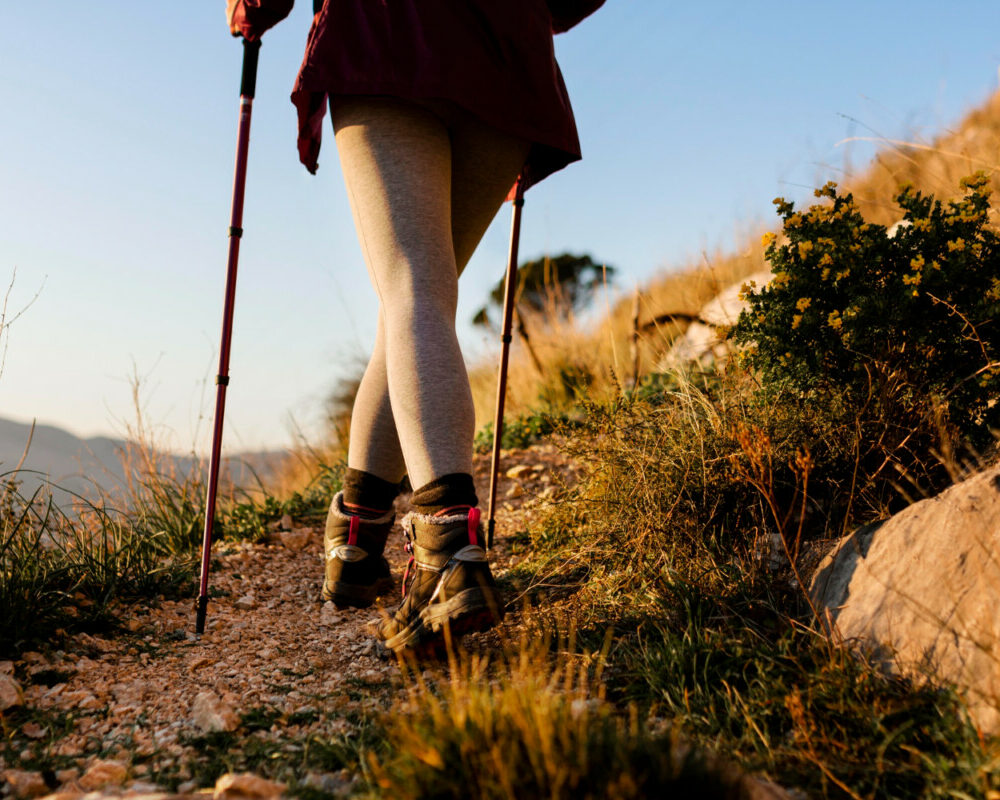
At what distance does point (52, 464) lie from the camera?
301 centimetres

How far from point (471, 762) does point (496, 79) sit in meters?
1.64

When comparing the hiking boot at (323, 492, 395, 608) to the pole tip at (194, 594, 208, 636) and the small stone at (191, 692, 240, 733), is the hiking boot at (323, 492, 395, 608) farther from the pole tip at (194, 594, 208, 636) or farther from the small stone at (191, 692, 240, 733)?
the small stone at (191, 692, 240, 733)

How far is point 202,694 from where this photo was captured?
176 cm

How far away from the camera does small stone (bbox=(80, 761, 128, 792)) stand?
1.37 m

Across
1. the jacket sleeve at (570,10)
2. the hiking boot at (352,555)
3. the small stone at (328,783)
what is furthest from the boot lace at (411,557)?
the jacket sleeve at (570,10)

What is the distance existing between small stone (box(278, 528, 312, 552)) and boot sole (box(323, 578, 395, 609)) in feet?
3.58

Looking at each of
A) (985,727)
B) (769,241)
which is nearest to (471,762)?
(985,727)

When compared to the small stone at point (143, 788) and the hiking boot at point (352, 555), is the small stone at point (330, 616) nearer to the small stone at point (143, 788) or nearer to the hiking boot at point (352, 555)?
the hiking boot at point (352, 555)

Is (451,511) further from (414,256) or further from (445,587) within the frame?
(414,256)

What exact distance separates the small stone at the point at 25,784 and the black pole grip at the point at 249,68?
6.60ft

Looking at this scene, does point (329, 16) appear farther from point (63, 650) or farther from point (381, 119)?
point (63, 650)

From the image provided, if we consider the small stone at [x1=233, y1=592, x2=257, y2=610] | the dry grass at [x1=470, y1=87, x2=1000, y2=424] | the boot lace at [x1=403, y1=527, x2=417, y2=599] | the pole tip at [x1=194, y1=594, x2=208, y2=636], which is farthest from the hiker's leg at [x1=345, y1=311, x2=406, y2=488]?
the dry grass at [x1=470, y1=87, x2=1000, y2=424]

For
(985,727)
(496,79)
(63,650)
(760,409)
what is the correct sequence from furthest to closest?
(760,409) < (63,650) < (496,79) < (985,727)

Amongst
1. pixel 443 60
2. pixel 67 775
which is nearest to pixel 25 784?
pixel 67 775
